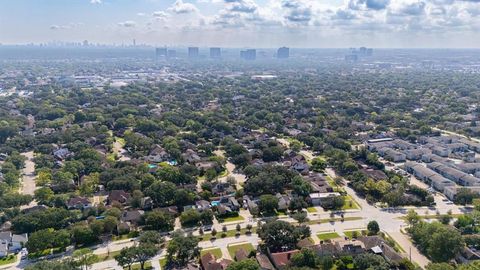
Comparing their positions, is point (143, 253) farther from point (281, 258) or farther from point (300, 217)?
point (300, 217)

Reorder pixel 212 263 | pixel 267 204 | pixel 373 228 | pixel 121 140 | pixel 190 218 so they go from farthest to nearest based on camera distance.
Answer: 1. pixel 121 140
2. pixel 267 204
3. pixel 190 218
4. pixel 373 228
5. pixel 212 263

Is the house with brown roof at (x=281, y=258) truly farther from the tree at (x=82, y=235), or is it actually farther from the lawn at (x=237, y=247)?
the tree at (x=82, y=235)

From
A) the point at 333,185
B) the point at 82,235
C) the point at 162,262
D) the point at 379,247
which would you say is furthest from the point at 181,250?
the point at 333,185

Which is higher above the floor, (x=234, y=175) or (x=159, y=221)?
(x=159, y=221)

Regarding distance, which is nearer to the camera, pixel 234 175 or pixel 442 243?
pixel 442 243

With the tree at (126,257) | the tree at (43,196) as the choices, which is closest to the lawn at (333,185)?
the tree at (126,257)

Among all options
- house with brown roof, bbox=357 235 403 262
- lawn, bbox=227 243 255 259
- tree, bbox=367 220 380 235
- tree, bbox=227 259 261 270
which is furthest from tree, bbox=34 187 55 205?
tree, bbox=367 220 380 235
